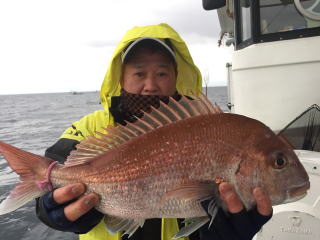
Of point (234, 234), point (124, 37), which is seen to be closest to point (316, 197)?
point (234, 234)

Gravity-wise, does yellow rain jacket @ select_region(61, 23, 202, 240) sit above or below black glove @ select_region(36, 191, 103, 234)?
above

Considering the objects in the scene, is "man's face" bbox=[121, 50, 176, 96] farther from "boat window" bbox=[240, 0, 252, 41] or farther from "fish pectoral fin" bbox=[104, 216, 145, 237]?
"boat window" bbox=[240, 0, 252, 41]

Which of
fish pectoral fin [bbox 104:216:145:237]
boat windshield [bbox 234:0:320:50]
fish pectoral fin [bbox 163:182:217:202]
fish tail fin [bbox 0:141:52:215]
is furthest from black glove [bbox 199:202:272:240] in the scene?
boat windshield [bbox 234:0:320:50]

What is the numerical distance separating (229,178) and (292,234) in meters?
1.19

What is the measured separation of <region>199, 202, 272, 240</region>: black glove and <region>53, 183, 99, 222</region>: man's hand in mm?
795

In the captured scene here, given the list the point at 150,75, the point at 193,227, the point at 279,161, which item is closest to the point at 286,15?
the point at 150,75

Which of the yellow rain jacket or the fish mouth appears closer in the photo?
the fish mouth

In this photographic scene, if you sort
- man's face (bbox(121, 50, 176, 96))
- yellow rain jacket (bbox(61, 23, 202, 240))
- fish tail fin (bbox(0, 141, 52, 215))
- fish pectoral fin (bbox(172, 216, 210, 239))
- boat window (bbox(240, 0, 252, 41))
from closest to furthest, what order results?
fish pectoral fin (bbox(172, 216, 210, 239)) < fish tail fin (bbox(0, 141, 52, 215)) < yellow rain jacket (bbox(61, 23, 202, 240)) < man's face (bbox(121, 50, 176, 96)) < boat window (bbox(240, 0, 252, 41))

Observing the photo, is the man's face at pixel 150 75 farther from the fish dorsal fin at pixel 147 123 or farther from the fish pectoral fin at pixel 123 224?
the fish pectoral fin at pixel 123 224

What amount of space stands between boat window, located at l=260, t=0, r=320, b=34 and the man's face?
2005mm

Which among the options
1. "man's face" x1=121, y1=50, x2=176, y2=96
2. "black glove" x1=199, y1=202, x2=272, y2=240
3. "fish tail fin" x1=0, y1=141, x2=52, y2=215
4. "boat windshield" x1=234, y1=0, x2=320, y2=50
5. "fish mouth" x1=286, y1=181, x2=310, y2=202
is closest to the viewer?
"fish mouth" x1=286, y1=181, x2=310, y2=202

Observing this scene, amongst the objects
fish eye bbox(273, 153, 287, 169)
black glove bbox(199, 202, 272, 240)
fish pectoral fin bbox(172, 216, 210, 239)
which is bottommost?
black glove bbox(199, 202, 272, 240)

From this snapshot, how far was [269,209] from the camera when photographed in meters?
1.75

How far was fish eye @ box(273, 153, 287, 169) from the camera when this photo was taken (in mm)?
1719
